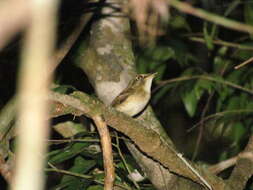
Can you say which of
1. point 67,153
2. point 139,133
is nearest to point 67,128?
point 67,153

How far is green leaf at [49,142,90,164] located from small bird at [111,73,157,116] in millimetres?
1011

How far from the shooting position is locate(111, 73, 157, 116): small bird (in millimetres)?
4925

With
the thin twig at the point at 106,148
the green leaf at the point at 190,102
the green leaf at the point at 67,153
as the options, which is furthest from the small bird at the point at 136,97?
the thin twig at the point at 106,148

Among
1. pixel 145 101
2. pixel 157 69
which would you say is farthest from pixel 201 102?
pixel 145 101

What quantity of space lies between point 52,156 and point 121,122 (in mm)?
1113

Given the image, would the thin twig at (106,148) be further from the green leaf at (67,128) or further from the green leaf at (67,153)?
the green leaf at (67,128)

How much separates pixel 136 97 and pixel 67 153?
1.73 m

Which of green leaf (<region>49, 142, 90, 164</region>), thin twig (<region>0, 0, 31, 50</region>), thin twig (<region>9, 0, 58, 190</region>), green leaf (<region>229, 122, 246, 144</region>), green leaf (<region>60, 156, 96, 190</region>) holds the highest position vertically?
thin twig (<region>0, 0, 31, 50</region>)

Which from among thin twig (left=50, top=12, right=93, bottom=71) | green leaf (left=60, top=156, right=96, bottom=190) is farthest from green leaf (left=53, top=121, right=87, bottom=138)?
thin twig (left=50, top=12, right=93, bottom=71)

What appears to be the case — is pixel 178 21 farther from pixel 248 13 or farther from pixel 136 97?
pixel 136 97

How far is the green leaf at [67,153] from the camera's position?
12.2ft

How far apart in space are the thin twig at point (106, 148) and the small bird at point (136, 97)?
231cm

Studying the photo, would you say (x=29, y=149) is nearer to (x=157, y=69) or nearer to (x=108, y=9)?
(x=108, y=9)

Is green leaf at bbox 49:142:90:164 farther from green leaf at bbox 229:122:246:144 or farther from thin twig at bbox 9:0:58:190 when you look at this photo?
thin twig at bbox 9:0:58:190
